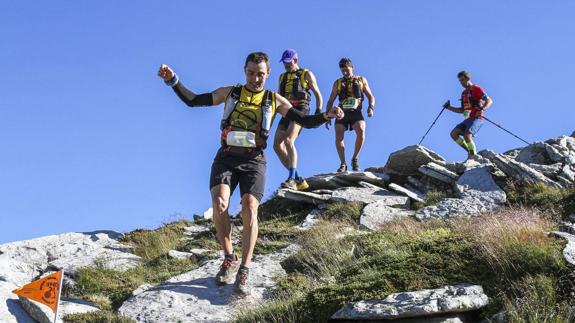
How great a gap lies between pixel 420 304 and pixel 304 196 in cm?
713

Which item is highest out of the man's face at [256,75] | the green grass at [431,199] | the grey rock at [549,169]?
the man's face at [256,75]

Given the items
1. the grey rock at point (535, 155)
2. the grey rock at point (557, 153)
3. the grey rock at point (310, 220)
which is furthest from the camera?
the grey rock at point (535, 155)

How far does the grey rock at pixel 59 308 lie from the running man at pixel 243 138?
153 centimetres

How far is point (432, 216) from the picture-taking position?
35.8ft

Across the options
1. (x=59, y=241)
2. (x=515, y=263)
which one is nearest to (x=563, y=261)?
(x=515, y=263)

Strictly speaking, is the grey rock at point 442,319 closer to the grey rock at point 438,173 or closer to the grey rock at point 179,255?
the grey rock at point 179,255

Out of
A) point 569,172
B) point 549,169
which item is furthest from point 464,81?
point 569,172

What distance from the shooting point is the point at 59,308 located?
7715 millimetres

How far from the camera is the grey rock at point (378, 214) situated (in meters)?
11.0

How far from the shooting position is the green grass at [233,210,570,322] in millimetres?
6508

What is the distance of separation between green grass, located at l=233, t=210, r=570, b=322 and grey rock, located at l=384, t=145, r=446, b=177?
20.1 feet

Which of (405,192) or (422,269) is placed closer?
(422,269)

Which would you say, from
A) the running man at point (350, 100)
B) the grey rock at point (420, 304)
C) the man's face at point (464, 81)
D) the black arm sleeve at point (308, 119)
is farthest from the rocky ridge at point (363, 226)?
the black arm sleeve at point (308, 119)

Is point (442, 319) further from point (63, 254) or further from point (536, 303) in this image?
point (63, 254)
